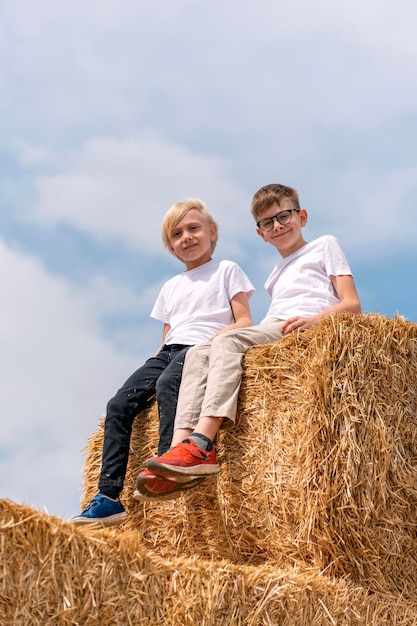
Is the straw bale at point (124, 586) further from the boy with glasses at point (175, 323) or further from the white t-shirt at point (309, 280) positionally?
the white t-shirt at point (309, 280)

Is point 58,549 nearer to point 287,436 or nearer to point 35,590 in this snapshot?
point 35,590

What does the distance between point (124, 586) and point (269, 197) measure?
2.18m

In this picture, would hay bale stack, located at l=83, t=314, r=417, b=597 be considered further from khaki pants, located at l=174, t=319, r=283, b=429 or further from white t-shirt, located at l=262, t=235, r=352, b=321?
white t-shirt, located at l=262, t=235, r=352, b=321

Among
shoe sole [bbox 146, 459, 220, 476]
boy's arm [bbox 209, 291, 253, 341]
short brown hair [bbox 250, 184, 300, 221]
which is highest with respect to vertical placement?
short brown hair [bbox 250, 184, 300, 221]

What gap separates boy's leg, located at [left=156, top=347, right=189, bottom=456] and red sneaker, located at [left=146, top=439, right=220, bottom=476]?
286mm

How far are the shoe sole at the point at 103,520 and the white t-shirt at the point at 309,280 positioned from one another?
3.55 ft

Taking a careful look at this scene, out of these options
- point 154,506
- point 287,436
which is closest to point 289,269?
point 287,436

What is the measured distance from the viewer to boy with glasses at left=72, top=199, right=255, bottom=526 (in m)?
3.20

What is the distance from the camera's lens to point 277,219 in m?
3.64

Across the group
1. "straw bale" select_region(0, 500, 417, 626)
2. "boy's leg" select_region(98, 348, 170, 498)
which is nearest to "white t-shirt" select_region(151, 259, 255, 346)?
"boy's leg" select_region(98, 348, 170, 498)

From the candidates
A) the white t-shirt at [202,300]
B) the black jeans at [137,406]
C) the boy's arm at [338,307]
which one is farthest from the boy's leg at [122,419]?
the boy's arm at [338,307]

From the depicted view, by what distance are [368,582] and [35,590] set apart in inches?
54.7

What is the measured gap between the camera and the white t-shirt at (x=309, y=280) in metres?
3.37

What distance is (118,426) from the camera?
3371mm
